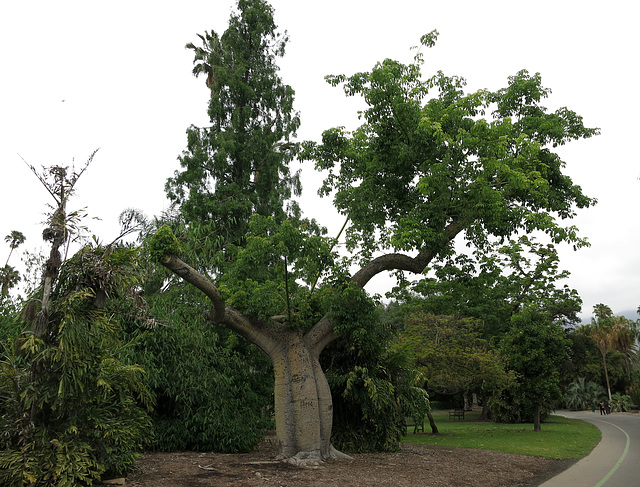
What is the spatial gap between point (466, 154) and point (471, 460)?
8.25 m

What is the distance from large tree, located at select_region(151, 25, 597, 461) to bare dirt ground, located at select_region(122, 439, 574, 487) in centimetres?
119

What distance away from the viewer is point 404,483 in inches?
366

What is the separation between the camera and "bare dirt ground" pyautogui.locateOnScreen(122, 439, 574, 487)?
29.1ft

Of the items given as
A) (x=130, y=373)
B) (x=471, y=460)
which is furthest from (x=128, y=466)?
(x=471, y=460)

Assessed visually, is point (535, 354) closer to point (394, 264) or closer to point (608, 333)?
point (394, 264)

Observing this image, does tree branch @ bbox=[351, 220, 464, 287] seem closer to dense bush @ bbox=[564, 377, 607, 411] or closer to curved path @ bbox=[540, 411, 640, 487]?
curved path @ bbox=[540, 411, 640, 487]

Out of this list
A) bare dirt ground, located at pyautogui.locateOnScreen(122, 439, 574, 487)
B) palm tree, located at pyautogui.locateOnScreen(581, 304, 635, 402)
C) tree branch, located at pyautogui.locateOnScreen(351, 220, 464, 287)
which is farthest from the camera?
palm tree, located at pyautogui.locateOnScreen(581, 304, 635, 402)

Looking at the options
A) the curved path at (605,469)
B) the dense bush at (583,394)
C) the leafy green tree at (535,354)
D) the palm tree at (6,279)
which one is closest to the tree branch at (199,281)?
the palm tree at (6,279)

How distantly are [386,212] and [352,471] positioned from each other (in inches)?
279

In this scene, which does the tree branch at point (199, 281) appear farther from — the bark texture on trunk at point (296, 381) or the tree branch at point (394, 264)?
the tree branch at point (394, 264)

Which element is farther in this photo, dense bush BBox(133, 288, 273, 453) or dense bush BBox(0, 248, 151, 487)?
dense bush BBox(133, 288, 273, 453)

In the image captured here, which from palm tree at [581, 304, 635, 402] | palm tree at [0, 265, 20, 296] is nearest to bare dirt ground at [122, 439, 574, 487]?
palm tree at [0, 265, 20, 296]

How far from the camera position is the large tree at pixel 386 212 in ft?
37.4

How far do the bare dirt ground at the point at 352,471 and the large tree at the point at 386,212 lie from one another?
119 centimetres
